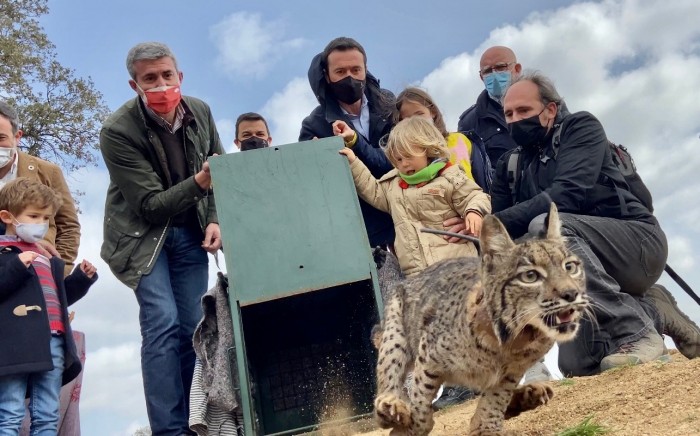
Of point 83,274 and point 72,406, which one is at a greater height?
point 83,274

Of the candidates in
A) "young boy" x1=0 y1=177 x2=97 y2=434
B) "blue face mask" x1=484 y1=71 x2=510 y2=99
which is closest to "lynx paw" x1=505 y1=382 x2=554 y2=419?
"young boy" x1=0 y1=177 x2=97 y2=434

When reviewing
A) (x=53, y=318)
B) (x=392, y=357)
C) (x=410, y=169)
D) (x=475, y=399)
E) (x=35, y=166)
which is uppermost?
(x=35, y=166)

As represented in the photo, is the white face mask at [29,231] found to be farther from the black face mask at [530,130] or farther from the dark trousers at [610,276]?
the black face mask at [530,130]

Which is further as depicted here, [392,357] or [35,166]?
[35,166]

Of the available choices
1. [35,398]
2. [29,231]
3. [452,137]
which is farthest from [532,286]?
[29,231]

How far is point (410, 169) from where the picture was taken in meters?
5.40

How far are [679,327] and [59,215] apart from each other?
4847 mm

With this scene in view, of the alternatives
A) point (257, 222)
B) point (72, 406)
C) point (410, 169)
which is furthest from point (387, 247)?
point (72, 406)

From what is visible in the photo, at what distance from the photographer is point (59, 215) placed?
18.4 feet

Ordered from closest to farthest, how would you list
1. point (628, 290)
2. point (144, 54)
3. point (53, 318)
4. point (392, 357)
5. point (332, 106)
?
point (392, 357) < point (53, 318) < point (628, 290) < point (144, 54) < point (332, 106)

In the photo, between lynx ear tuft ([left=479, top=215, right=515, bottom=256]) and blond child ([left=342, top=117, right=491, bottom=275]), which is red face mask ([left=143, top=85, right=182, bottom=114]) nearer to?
blond child ([left=342, top=117, right=491, bottom=275])

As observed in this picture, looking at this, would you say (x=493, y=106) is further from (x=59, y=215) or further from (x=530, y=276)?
(x=59, y=215)

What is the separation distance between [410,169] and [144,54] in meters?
2.22

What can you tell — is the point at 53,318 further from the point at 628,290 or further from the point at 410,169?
the point at 628,290
